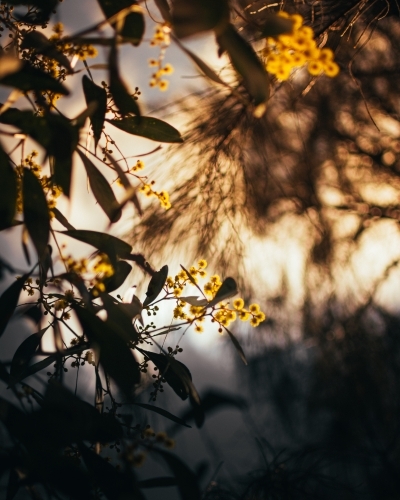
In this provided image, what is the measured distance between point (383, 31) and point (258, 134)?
0.65 m

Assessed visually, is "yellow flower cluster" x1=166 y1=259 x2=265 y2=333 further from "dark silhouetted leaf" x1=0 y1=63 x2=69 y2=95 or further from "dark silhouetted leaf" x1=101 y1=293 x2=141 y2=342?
"dark silhouetted leaf" x1=0 y1=63 x2=69 y2=95

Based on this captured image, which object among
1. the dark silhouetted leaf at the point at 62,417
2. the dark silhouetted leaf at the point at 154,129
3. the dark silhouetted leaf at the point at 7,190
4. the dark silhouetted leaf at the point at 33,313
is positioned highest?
the dark silhouetted leaf at the point at 154,129

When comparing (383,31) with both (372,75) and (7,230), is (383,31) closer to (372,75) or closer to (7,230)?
(372,75)

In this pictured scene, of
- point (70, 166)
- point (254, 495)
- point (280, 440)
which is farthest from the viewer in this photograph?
point (280, 440)

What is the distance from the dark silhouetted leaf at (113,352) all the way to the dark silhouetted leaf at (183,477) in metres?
0.09

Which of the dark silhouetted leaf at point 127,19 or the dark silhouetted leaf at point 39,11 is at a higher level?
the dark silhouetted leaf at point 39,11

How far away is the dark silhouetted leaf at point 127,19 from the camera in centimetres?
53

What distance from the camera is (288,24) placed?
45 centimetres

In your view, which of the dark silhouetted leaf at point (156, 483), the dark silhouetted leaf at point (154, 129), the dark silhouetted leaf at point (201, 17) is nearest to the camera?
the dark silhouetted leaf at point (201, 17)

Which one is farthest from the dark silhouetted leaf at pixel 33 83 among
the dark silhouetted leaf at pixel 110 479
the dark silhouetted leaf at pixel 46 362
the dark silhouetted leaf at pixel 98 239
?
the dark silhouetted leaf at pixel 110 479

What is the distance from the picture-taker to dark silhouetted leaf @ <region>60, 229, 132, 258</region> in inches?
25.0

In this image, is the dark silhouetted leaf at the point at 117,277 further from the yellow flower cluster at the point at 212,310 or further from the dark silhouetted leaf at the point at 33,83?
the dark silhouetted leaf at the point at 33,83

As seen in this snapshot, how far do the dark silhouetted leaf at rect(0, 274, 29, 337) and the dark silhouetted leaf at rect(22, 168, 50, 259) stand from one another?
9 centimetres

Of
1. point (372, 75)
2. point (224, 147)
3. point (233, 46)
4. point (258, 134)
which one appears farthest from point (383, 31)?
point (233, 46)
